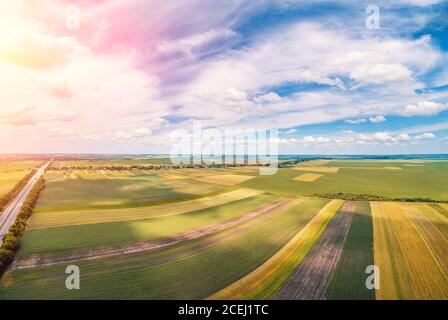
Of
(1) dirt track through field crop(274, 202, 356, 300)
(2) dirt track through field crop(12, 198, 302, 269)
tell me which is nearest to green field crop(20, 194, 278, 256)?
(2) dirt track through field crop(12, 198, 302, 269)

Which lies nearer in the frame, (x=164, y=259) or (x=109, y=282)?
(x=109, y=282)

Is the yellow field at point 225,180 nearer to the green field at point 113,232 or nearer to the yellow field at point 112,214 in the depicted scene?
the yellow field at point 112,214

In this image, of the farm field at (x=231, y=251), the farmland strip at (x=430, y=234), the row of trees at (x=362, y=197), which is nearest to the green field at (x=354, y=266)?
the farm field at (x=231, y=251)

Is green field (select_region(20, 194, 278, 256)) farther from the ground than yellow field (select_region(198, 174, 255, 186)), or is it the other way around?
yellow field (select_region(198, 174, 255, 186))

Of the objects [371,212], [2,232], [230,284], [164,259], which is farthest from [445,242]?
[2,232]

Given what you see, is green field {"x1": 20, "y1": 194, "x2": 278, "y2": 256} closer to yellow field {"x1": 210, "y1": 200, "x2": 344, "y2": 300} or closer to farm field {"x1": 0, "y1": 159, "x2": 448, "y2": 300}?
farm field {"x1": 0, "y1": 159, "x2": 448, "y2": 300}

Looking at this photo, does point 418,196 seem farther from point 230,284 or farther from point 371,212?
point 230,284
